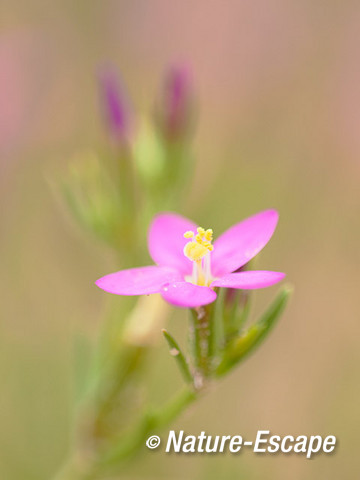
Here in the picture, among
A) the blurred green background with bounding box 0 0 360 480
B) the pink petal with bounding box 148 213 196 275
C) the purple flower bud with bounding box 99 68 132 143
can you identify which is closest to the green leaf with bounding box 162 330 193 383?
the pink petal with bounding box 148 213 196 275

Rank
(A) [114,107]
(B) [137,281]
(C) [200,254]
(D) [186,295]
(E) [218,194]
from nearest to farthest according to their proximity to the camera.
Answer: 1. (D) [186,295]
2. (B) [137,281]
3. (C) [200,254]
4. (A) [114,107]
5. (E) [218,194]

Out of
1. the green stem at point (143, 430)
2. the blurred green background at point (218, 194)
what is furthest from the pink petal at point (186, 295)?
the blurred green background at point (218, 194)

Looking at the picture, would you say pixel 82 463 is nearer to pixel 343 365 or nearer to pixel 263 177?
pixel 343 365

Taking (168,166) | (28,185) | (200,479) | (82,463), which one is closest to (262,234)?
(168,166)

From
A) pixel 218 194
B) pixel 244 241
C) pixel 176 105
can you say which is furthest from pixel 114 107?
pixel 218 194

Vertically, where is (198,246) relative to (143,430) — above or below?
above

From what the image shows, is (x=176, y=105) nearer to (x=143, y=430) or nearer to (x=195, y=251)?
(x=195, y=251)
